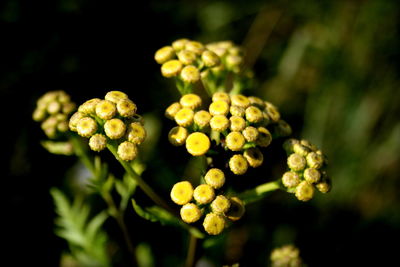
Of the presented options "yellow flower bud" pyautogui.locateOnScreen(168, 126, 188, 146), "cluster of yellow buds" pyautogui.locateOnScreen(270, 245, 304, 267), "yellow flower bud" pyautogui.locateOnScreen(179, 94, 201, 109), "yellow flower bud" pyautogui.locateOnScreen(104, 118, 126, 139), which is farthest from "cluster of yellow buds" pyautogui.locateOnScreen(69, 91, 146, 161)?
"cluster of yellow buds" pyautogui.locateOnScreen(270, 245, 304, 267)

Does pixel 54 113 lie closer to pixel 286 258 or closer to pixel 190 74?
pixel 190 74

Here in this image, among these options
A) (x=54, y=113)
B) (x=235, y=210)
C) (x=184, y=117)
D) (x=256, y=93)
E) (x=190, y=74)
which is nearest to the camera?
(x=235, y=210)

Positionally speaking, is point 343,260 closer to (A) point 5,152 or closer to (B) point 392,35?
(B) point 392,35

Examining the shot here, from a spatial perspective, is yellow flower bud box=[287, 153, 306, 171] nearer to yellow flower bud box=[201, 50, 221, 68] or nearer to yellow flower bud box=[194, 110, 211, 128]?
yellow flower bud box=[194, 110, 211, 128]

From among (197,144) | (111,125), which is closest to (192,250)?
(197,144)

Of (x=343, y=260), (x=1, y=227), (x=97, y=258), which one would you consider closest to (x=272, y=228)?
(x=343, y=260)

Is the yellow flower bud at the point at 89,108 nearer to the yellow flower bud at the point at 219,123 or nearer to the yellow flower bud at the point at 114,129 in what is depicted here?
the yellow flower bud at the point at 114,129
